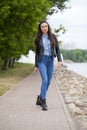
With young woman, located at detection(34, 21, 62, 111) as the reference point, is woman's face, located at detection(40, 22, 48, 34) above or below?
above

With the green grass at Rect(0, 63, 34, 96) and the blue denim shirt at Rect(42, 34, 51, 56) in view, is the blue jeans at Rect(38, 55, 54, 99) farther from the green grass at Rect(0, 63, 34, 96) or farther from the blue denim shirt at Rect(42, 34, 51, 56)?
the green grass at Rect(0, 63, 34, 96)

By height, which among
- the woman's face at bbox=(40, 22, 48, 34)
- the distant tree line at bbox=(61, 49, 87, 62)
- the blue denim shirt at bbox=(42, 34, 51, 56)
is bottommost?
the distant tree line at bbox=(61, 49, 87, 62)

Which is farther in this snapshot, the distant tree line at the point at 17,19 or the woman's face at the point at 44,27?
the distant tree line at the point at 17,19

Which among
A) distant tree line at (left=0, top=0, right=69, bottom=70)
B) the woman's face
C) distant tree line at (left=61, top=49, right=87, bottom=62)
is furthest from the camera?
distant tree line at (left=61, top=49, right=87, bottom=62)

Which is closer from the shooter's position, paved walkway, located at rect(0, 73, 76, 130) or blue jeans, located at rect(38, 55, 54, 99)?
paved walkway, located at rect(0, 73, 76, 130)

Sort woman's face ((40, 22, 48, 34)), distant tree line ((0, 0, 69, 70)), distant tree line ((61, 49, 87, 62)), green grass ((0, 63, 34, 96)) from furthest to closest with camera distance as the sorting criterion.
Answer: distant tree line ((61, 49, 87, 62)) < distant tree line ((0, 0, 69, 70)) < green grass ((0, 63, 34, 96)) < woman's face ((40, 22, 48, 34))

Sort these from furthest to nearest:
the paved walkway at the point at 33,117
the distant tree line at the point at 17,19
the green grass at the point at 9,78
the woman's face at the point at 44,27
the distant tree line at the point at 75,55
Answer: the distant tree line at the point at 75,55 → the distant tree line at the point at 17,19 → the green grass at the point at 9,78 → the woman's face at the point at 44,27 → the paved walkway at the point at 33,117

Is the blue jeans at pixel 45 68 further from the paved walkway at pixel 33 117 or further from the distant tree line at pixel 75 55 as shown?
the distant tree line at pixel 75 55

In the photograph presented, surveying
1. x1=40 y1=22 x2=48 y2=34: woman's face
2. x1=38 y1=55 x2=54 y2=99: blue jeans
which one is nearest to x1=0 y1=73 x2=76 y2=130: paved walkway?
x1=38 y1=55 x2=54 y2=99: blue jeans

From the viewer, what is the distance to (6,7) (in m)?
26.7

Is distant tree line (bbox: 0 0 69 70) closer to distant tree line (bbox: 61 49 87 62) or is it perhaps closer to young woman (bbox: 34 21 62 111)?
young woman (bbox: 34 21 62 111)

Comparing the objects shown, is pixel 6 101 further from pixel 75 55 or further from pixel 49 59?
pixel 75 55

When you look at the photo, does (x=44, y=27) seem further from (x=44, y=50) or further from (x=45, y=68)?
(x=45, y=68)

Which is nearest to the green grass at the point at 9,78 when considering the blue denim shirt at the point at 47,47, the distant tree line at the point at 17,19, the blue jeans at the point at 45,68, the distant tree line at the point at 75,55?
the distant tree line at the point at 17,19
